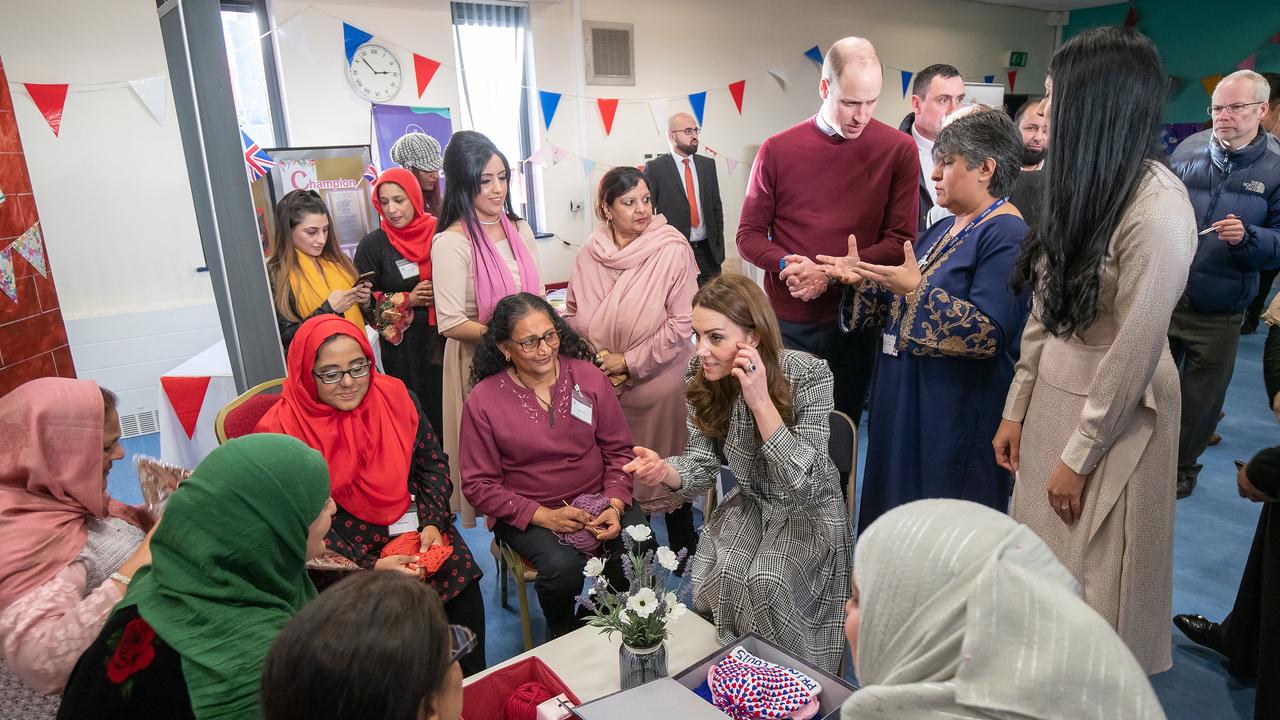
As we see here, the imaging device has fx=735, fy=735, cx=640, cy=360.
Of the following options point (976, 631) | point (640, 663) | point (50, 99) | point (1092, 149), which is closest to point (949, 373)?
point (1092, 149)

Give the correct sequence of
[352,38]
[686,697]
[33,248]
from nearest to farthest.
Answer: [686,697] → [33,248] → [352,38]

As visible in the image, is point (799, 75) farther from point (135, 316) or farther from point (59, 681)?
point (59, 681)

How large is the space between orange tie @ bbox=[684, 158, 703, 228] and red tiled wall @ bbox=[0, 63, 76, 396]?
4.06 meters

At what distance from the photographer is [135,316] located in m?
4.59

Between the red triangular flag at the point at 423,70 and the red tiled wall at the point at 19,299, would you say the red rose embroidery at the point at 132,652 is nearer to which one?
the red tiled wall at the point at 19,299

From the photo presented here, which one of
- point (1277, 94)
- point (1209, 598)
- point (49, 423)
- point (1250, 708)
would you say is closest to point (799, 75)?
point (1277, 94)

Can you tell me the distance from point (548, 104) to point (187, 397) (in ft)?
12.8

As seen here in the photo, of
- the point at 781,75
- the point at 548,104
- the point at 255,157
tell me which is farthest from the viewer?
the point at 781,75

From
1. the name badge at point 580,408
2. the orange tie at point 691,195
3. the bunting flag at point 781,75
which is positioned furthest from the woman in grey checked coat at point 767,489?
the bunting flag at point 781,75

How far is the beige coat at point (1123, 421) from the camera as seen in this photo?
56.1 inches

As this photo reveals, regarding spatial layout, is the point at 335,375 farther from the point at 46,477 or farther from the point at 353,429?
the point at 46,477

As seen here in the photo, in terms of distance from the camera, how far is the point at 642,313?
2762 millimetres

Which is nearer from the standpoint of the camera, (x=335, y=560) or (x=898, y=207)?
(x=335, y=560)

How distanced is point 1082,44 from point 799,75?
20.2ft
